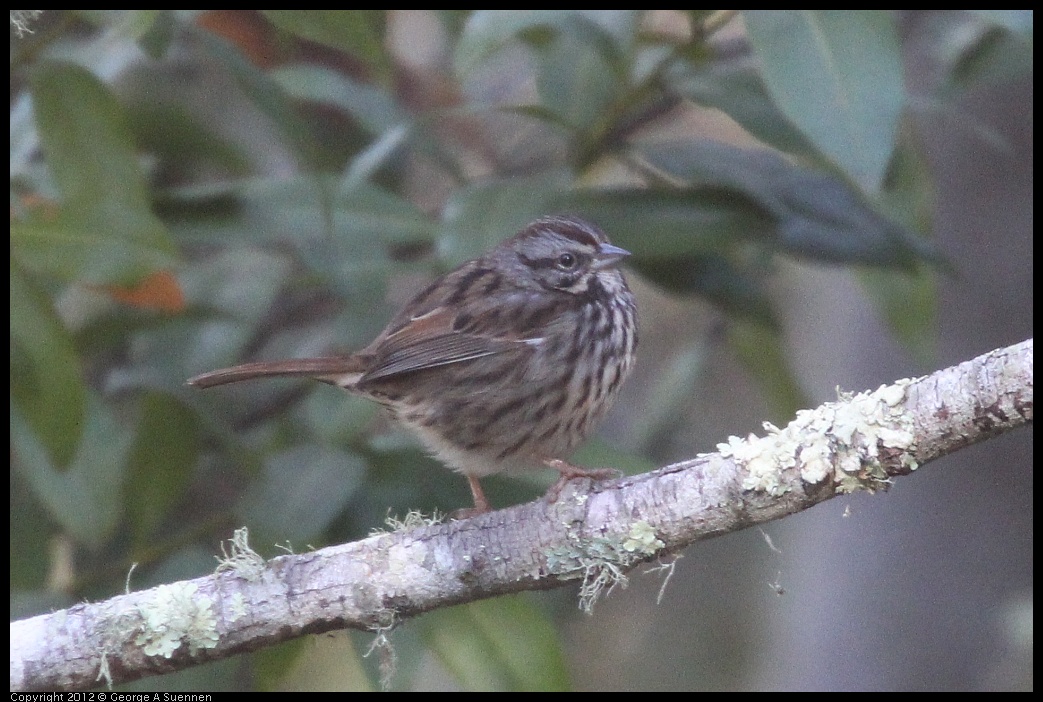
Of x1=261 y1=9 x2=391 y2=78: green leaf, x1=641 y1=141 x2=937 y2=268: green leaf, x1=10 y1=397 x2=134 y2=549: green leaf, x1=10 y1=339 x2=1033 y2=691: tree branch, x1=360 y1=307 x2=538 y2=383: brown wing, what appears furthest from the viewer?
x1=641 y1=141 x2=937 y2=268: green leaf

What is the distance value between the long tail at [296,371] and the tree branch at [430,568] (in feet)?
2.38

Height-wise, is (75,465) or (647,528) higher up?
(647,528)

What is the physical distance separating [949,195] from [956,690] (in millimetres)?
2029

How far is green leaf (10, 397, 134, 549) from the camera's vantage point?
3650mm

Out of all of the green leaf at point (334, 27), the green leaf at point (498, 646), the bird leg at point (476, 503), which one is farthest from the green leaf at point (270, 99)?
the green leaf at point (498, 646)

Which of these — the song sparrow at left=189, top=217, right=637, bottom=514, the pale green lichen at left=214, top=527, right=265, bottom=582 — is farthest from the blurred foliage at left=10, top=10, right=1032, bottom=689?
the pale green lichen at left=214, top=527, right=265, bottom=582

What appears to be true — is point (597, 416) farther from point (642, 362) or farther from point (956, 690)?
point (642, 362)

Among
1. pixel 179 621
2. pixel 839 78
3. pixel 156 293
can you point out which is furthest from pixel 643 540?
pixel 156 293

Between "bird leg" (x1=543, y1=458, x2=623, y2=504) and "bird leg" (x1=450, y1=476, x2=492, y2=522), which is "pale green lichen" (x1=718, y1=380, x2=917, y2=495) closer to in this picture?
"bird leg" (x1=543, y1=458, x2=623, y2=504)

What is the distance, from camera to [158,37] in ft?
11.3

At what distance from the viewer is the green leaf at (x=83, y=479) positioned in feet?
12.0

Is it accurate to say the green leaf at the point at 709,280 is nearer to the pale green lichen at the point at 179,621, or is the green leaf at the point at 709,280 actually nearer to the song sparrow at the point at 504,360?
the song sparrow at the point at 504,360
